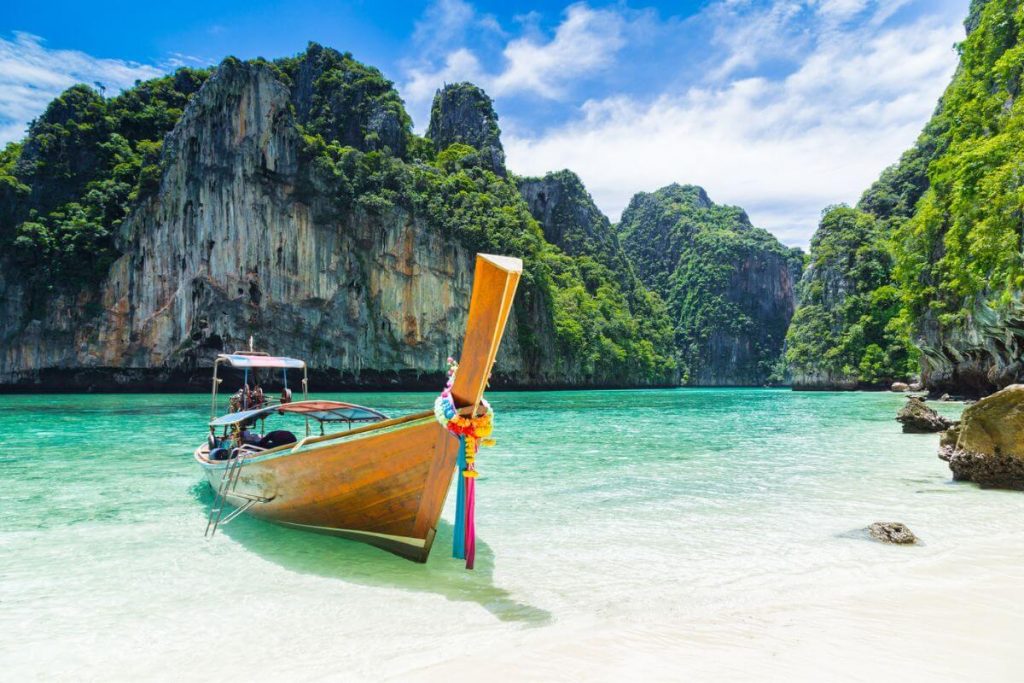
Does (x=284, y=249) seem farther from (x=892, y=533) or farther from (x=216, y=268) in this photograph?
(x=892, y=533)

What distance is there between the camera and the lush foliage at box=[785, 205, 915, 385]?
4934cm

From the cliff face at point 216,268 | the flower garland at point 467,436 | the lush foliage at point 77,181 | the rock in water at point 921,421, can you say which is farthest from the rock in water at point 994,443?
the lush foliage at point 77,181

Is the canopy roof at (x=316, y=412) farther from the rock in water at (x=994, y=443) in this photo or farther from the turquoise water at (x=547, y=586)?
the rock in water at (x=994, y=443)

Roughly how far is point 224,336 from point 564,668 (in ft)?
140

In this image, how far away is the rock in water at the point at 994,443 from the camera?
7715mm

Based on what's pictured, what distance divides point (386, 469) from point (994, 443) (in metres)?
8.39

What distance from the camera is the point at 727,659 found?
3203 mm

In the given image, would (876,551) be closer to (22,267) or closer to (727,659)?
(727,659)

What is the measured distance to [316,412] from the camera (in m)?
8.07

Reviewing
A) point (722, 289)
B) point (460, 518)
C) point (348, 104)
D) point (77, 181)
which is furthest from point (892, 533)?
point (722, 289)

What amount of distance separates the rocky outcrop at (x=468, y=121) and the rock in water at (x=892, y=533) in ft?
210

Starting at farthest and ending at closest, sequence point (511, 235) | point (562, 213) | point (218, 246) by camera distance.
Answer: point (562, 213) → point (511, 235) → point (218, 246)

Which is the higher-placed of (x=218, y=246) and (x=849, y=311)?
(x=218, y=246)

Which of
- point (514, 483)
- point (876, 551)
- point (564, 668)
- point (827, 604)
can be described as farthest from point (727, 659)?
point (514, 483)
